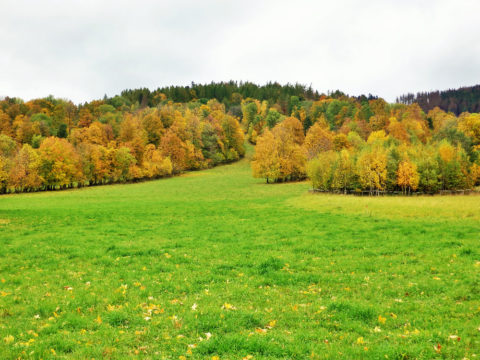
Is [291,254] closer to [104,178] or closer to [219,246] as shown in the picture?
[219,246]

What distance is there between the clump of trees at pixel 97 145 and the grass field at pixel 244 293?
60356 mm

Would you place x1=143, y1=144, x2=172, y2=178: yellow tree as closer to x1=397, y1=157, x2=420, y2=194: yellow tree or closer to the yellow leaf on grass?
x1=397, y1=157, x2=420, y2=194: yellow tree

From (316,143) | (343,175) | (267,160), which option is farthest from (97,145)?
(343,175)

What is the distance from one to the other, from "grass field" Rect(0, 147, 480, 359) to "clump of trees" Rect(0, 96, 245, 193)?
60.4 metres

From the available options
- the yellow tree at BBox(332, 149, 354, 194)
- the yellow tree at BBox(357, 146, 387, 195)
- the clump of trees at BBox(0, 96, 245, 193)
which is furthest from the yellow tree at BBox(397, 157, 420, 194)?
the clump of trees at BBox(0, 96, 245, 193)

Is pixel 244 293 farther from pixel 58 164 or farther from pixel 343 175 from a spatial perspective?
pixel 58 164

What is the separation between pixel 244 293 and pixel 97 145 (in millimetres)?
88173

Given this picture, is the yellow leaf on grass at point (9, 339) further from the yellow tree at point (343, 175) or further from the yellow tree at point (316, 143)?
the yellow tree at point (316, 143)

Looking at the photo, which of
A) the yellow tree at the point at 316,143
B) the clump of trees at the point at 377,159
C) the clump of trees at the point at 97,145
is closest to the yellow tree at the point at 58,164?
the clump of trees at the point at 97,145

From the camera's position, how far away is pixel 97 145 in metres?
90.1

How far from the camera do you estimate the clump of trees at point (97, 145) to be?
253 ft

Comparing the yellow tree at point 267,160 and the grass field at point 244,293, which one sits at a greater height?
the yellow tree at point 267,160

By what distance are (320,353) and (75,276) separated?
10816 mm

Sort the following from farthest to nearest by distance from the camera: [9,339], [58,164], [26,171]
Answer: [58,164], [26,171], [9,339]
